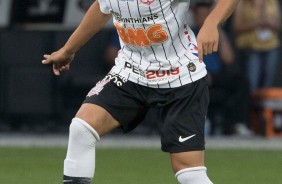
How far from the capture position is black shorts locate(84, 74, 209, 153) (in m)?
6.72

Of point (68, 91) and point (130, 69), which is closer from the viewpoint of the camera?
point (130, 69)

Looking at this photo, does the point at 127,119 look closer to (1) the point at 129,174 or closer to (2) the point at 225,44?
(1) the point at 129,174

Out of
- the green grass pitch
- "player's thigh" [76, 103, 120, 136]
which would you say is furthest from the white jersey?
the green grass pitch

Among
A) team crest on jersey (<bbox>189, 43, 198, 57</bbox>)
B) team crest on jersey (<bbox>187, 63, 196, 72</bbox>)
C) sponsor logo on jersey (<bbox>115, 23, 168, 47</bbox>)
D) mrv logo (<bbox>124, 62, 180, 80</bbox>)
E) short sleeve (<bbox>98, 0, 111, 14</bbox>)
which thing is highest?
short sleeve (<bbox>98, 0, 111, 14</bbox>)

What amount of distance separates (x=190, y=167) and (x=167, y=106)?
0.39m

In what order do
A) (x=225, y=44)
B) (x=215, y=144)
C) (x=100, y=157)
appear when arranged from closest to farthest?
(x=100, y=157), (x=215, y=144), (x=225, y=44)

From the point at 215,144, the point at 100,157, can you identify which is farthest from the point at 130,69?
the point at 215,144

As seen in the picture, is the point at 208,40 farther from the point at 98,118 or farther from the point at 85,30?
the point at 85,30

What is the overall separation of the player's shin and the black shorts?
A: 205mm

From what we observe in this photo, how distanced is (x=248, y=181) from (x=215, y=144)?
11.3ft

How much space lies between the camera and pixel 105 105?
6750 millimetres

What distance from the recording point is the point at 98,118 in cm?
669

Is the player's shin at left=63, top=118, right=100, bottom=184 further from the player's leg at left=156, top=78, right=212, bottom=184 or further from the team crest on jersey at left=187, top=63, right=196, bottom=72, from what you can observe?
the team crest on jersey at left=187, top=63, right=196, bottom=72

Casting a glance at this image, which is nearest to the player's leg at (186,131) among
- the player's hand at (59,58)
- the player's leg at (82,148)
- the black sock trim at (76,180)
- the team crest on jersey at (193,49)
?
the team crest on jersey at (193,49)
